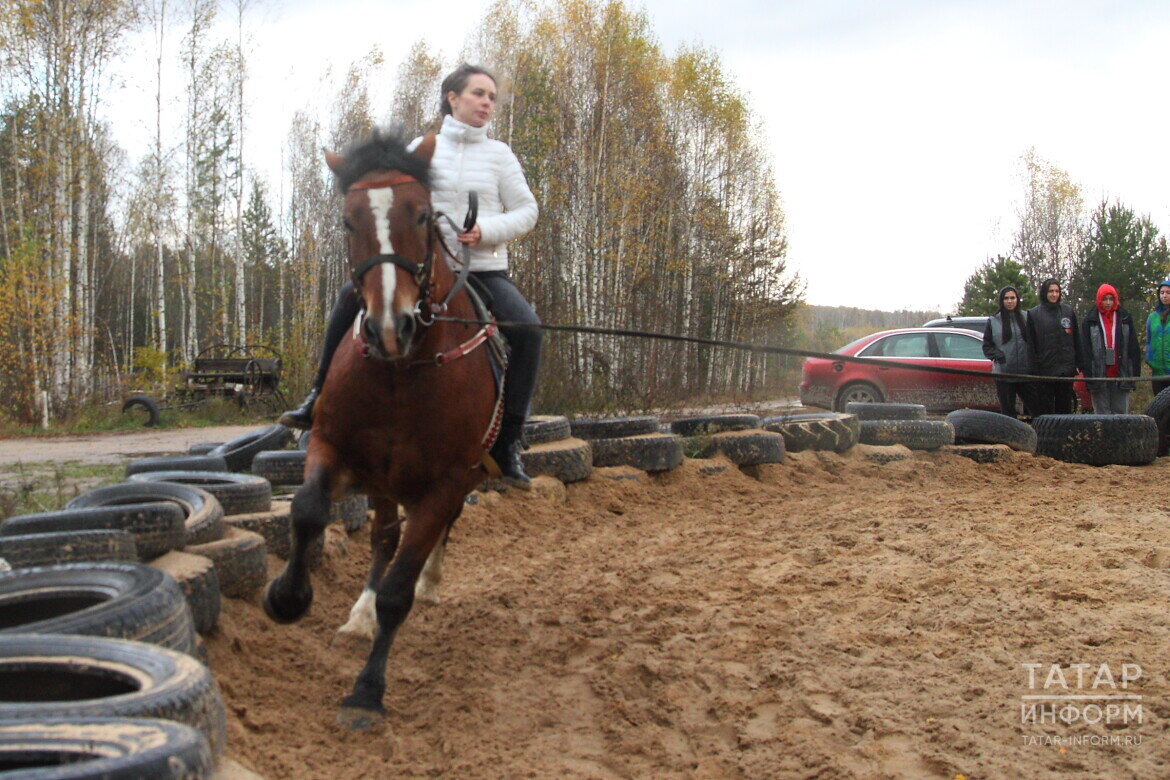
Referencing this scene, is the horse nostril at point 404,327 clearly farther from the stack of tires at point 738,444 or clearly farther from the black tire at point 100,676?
the stack of tires at point 738,444

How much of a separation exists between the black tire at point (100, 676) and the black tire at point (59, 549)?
47.9 inches

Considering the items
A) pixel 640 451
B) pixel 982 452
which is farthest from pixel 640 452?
pixel 982 452

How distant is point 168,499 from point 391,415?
1.77 metres

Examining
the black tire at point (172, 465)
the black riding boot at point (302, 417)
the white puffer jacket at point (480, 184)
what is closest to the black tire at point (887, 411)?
the white puffer jacket at point (480, 184)

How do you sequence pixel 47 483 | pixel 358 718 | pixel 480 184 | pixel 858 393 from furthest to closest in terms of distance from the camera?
pixel 858 393 < pixel 47 483 < pixel 480 184 < pixel 358 718

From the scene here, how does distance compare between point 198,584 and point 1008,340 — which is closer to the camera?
point 198,584

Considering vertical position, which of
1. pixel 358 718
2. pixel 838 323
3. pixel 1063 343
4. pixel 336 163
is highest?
pixel 838 323

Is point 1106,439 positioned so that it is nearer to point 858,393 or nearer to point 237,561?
point 858,393

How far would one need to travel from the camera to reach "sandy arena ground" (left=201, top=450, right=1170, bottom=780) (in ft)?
9.84

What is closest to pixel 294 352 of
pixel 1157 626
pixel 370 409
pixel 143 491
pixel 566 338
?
pixel 566 338

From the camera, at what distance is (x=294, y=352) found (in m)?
20.1

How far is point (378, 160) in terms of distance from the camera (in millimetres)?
3637

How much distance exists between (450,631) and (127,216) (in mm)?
33771

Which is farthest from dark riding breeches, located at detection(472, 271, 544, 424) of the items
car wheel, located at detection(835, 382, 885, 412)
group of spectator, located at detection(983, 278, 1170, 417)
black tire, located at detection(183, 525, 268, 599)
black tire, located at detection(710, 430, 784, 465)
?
car wheel, located at detection(835, 382, 885, 412)
